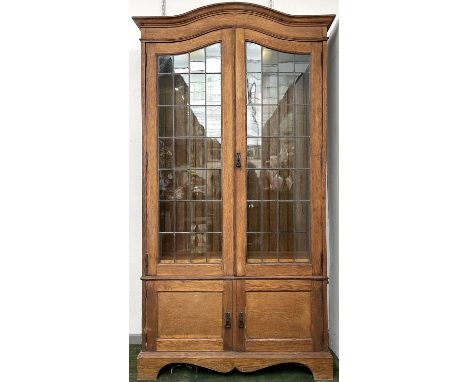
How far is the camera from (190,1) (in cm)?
249

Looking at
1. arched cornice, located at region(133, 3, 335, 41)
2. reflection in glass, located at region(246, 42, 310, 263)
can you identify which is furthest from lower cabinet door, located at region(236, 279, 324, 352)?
arched cornice, located at region(133, 3, 335, 41)

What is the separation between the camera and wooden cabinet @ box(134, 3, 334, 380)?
1990 millimetres

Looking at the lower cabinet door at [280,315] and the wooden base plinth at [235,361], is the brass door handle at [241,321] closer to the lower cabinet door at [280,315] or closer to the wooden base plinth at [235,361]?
the lower cabinet door at [280,315]

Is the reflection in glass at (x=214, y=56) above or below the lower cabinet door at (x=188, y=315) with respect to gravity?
above

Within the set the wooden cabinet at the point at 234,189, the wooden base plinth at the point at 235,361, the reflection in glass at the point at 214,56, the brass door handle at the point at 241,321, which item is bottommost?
the wooden base plinth at the point at 235,361

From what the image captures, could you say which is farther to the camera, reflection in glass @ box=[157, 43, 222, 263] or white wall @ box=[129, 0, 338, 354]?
white wall @ box=[129, 0, 338, 354]

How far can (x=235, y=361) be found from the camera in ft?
6.44

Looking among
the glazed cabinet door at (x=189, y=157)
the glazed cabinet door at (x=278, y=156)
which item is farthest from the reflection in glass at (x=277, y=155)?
the glazed cabinet door at (x=189, y=157)

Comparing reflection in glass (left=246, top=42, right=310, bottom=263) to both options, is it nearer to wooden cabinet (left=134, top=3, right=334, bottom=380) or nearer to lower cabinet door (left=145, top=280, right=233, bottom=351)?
wooden cabinet (left=134, top=3, right=334, bottom=380)

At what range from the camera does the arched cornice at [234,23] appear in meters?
1.99

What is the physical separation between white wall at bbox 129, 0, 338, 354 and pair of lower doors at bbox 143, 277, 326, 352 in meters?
0.52

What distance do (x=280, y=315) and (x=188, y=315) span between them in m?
0.44

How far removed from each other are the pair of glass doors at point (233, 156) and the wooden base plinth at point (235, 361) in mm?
379

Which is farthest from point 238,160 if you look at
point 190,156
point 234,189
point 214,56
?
point 214,56
